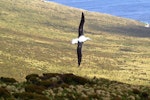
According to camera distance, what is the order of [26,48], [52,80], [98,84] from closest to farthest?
1. [52,80]
2. [98,84]
3. [26,48]

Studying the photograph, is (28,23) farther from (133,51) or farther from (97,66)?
(97,66)

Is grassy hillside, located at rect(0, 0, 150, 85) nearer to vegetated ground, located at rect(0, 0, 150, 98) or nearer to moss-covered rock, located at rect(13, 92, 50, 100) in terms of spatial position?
vegetated ground, located at rect(0, 0, 150, 98)

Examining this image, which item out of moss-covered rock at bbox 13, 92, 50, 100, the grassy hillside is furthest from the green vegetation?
the grassy hillside

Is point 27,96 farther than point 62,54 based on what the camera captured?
No

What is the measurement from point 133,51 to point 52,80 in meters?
138

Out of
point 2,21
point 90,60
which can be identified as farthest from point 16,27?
point 90,60

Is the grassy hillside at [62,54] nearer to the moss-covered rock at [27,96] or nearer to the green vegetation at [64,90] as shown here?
the green vegetation at [64,90]

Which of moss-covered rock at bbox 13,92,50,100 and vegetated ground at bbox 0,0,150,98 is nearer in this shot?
moss-covered rock at bbox 13,92,50,100

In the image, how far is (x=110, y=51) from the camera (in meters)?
161

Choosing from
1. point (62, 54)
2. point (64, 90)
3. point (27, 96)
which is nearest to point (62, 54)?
point (62, 54)

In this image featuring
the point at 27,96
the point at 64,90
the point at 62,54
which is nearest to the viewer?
the point at 27,96

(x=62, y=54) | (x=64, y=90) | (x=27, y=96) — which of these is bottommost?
(x=62, y=54)

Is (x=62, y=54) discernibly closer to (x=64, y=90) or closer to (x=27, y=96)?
(x=64, y=90)

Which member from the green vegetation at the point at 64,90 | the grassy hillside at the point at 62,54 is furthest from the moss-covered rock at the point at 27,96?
the grassy hillside at the point at 62,54
